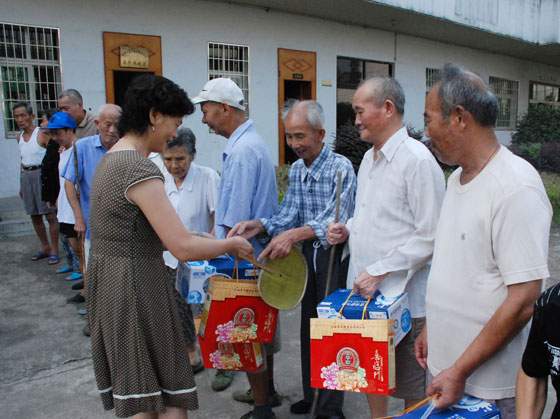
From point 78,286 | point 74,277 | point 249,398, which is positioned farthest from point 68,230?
point 249,398

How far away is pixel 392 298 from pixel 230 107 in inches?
54.2

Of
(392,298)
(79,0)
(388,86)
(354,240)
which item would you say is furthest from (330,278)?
(79,0)

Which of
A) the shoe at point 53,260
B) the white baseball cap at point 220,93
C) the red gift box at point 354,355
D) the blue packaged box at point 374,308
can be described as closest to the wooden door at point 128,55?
the shoe at point 53,260

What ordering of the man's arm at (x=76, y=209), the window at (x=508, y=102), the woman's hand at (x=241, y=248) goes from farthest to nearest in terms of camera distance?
the window at (x=508, y=102)
the man's arm at (x=76, y=209)
the woman's hand at (x=241, y=248)

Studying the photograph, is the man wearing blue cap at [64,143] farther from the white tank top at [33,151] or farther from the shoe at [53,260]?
the white tank top at [33,151]

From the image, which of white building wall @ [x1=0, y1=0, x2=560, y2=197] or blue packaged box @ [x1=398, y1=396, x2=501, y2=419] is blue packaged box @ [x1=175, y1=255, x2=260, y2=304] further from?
white building wall @ [x1=0, y1=0, x2=560, y2=197]

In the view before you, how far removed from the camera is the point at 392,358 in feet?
5.61

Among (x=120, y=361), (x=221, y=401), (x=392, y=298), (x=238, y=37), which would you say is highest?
(x=238, y=37)

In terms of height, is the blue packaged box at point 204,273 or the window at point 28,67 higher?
the window at point 28,67

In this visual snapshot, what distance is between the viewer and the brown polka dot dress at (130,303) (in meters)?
1.82

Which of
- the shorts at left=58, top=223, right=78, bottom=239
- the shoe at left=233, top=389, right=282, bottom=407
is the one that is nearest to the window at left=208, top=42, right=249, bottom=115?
the shorts at left=58, top=223, right=78, bottom=239

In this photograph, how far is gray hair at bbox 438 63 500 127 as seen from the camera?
4.80 feet

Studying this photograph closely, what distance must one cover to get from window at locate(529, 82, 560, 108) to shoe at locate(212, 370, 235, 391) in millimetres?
20299

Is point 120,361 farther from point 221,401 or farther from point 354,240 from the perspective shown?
point 221,401
